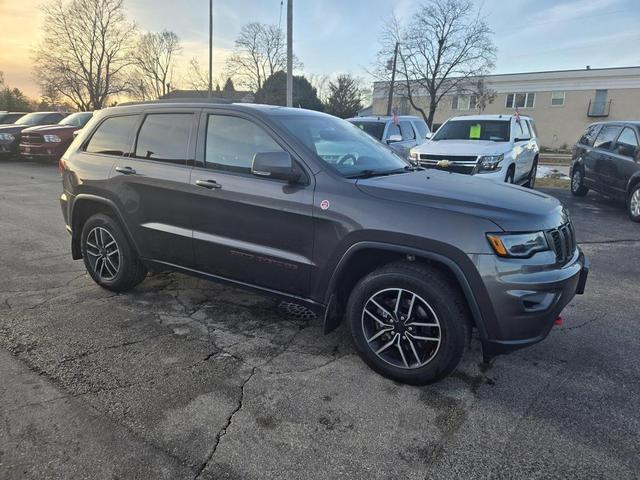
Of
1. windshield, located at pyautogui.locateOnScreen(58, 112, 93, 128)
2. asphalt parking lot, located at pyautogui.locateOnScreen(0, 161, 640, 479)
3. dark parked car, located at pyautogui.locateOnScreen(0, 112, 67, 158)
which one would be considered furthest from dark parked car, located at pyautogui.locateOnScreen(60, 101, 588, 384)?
dark parked car, located at pyautogui.locateOnScreen(0, 112, 67, 158)

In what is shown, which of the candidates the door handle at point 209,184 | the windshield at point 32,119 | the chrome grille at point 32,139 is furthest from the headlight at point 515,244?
the windshield at point 32,119

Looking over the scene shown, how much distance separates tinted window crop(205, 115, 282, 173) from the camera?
3.38 metres

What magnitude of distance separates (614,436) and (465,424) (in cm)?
80

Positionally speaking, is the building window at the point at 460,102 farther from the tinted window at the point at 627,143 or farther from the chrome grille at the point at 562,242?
the chrome grille at the point at 562,242

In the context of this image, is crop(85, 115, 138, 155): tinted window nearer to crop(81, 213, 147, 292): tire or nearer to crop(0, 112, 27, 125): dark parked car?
crop(81, 213, 147, 292): tire

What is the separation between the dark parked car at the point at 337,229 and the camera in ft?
8.80

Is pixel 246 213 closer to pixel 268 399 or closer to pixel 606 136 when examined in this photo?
pixel 268 399

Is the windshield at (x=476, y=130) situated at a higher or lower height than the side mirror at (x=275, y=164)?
higher

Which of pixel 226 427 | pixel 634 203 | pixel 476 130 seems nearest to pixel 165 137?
pixel 226 427

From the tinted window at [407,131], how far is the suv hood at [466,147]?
73.0 inches

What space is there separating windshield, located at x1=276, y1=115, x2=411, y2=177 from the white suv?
3.97 m

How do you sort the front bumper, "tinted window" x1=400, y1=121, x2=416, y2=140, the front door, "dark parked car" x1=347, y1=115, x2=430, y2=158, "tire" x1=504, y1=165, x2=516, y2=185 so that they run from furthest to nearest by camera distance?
"tinted window" x1=400, y1=121, x2=416, y2=140 < "dark parked car" x1=347, y1=115, x2=430, y2=158 < "tire" x1=504, y1=165, x2=516, y2=185 < the front door < the front bumper

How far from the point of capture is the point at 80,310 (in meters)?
3.94

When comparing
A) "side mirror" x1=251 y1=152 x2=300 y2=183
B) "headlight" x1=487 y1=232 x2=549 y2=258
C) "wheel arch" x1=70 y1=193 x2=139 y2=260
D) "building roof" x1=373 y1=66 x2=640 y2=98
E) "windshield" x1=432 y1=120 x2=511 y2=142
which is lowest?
"wheel arch" x1=70 y1=193 x2=139 y2=260
